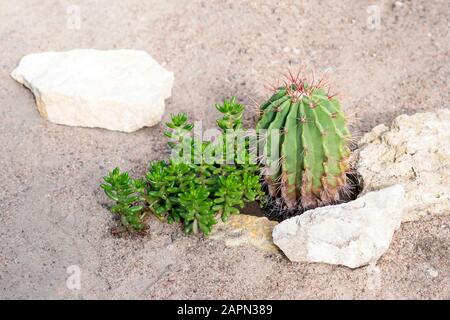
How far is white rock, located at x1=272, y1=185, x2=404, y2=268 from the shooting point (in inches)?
157

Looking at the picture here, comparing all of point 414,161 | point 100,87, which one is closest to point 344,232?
point 414,161

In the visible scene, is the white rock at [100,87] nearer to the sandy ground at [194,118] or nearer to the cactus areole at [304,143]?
the sandy ground at [194,118]

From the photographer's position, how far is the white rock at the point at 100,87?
201 inches

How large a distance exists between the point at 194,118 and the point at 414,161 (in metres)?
1.83

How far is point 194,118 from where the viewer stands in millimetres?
5375

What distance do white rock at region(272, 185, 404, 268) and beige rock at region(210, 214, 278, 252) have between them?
6.6 inches

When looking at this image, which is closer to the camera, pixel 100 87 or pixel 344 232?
pixel 344 232

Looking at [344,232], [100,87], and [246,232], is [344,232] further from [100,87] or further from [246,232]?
[100,87]

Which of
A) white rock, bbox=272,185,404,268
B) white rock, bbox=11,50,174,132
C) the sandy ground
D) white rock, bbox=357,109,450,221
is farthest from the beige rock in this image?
white rock, bbox=11,50,174,132

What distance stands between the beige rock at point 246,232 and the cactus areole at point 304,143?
241 millimetres

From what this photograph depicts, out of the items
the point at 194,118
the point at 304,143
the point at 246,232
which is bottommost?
the point at 246,232

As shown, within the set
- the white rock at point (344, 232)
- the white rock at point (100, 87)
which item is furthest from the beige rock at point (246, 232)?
the white rock at point (100, 87)
